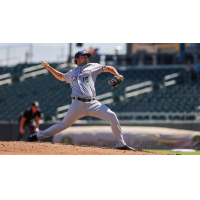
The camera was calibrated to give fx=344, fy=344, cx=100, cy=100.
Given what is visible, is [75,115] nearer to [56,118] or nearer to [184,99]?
[56,118]

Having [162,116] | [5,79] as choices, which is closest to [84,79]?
[162,116]

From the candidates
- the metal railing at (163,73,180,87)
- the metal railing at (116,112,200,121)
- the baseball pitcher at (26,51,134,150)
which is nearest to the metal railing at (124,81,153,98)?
the metal railing at (163,73,180,87)

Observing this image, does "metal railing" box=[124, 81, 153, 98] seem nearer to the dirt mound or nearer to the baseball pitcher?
the dirt mound

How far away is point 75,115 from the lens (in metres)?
5.56

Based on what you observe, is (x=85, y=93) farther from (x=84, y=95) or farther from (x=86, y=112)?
(x=86, y=112)

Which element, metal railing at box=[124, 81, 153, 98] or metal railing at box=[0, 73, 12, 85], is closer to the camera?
metal railing at box=[124, 81, 153, 98]

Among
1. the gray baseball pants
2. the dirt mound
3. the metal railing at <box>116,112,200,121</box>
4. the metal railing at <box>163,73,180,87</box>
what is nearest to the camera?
the dirt mound

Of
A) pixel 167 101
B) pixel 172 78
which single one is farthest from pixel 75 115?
pixel 172 78

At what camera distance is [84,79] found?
554cm

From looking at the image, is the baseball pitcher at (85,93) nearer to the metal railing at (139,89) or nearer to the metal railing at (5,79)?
the metal railing at (139,89)

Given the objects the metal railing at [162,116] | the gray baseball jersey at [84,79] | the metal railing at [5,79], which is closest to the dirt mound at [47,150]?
the gray baseball jersey at [84,79]

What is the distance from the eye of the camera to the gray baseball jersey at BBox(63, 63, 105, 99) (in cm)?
553

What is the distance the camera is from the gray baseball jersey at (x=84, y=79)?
5527 millimetres

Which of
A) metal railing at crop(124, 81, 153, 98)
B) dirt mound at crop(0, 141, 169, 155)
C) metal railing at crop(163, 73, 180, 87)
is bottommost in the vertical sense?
dirt mound at crop(0, 141, 169, 155)
